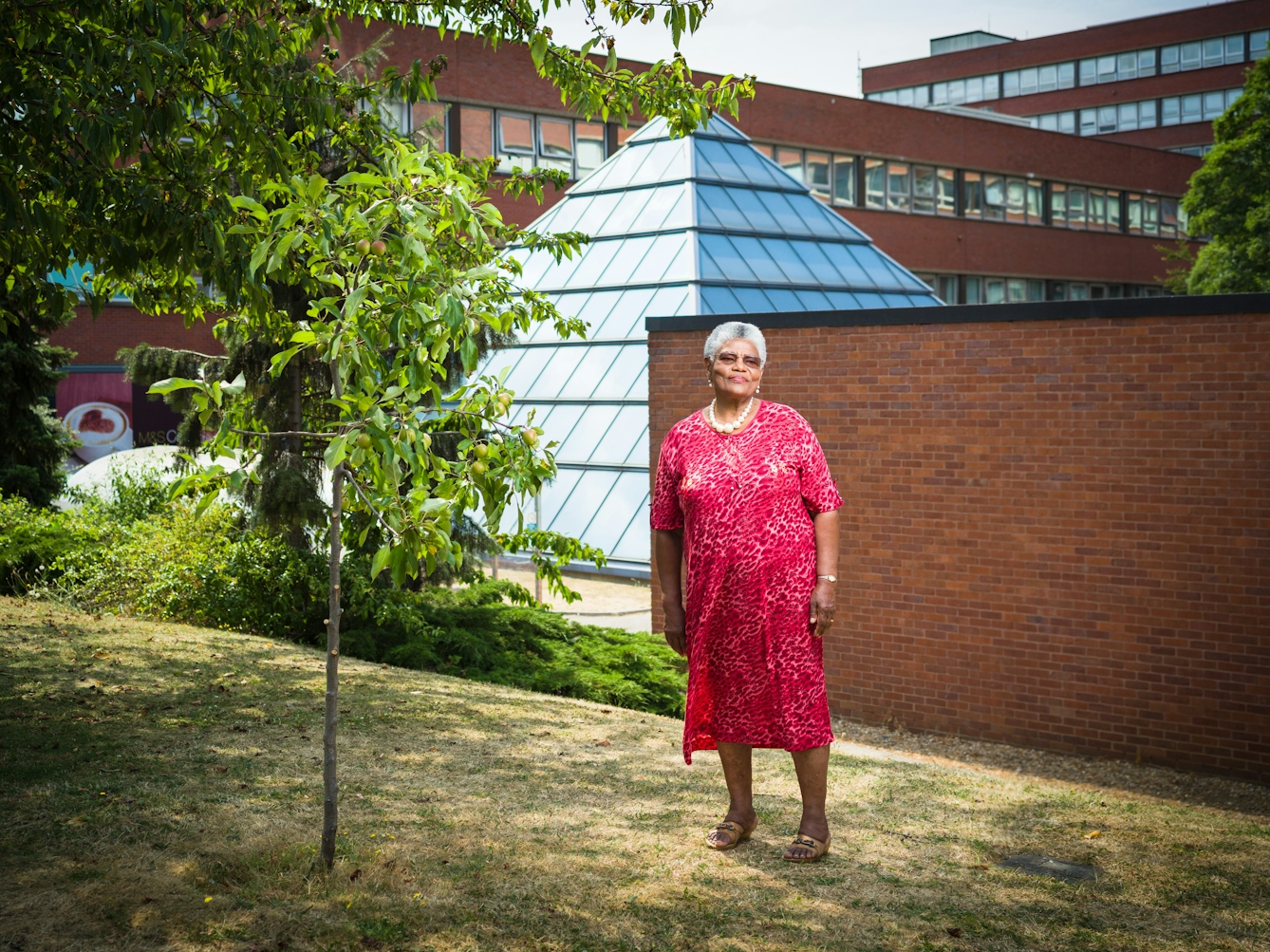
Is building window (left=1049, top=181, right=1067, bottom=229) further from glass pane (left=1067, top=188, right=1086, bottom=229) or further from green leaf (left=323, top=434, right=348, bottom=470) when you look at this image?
green leaf (left=323, top=434, right=348, bottom=470)

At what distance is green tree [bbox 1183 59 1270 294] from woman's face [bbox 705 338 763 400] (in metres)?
29.0

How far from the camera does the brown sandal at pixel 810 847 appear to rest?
183 inches

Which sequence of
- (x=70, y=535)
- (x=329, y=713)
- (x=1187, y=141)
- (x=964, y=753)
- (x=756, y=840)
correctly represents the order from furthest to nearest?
(x=1187, y=141) → (x=70, y=535) → (x=964, y=753) → (x=756, y=840) → (x=329, y=713)

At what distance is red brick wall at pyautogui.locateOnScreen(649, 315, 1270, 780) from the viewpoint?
8523mm

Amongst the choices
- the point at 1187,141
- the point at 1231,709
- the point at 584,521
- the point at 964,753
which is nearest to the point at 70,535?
the point at 584,521

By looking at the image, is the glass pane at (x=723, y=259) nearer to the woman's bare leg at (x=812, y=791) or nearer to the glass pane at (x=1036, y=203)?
the woman's bare leg at (x=812, y=791)

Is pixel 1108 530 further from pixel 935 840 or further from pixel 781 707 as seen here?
pixel 781 707

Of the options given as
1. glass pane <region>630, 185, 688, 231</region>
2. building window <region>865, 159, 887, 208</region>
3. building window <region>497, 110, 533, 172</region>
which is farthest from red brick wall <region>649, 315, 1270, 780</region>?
building window <region>865, 159, 887, 208</region>

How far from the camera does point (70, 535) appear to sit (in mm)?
12461

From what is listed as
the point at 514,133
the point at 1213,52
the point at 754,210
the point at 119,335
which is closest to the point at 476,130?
the point at 514,133

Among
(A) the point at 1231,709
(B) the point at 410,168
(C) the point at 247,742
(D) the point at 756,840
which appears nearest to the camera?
(B) the point at 410,168

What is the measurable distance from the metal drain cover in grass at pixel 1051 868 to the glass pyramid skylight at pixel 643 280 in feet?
34.6

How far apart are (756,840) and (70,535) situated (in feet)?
32.4

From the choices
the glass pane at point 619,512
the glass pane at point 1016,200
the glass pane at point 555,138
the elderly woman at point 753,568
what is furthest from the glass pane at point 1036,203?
the elderly woman at point 753,568
